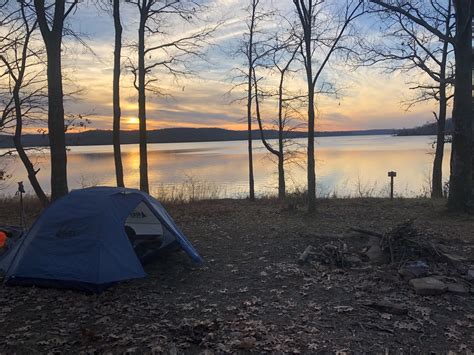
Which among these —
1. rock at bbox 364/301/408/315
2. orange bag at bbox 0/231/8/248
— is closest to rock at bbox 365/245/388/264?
rock at bbox 364/301/408/315

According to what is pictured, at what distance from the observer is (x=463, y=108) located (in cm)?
1018

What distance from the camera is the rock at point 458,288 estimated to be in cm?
543

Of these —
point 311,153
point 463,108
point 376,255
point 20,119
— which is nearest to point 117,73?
point 20,119

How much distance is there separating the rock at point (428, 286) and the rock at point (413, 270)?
204 millimetres

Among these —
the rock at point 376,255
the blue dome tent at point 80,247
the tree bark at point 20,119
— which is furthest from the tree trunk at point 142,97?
the rock at point 376,255

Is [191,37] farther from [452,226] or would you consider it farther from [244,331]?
[244,331]

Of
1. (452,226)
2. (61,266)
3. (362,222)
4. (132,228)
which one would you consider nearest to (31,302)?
(61,266)

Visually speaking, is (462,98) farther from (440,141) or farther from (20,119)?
(20,119)

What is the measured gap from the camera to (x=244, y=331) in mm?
4484

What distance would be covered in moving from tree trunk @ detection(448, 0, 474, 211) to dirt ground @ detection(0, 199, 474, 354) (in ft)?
9.85

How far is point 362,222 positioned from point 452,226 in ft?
6.33

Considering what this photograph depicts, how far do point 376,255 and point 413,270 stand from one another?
87 cm

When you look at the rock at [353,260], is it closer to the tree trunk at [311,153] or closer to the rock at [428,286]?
the rock at [428,286]

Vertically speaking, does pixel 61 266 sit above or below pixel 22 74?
below
